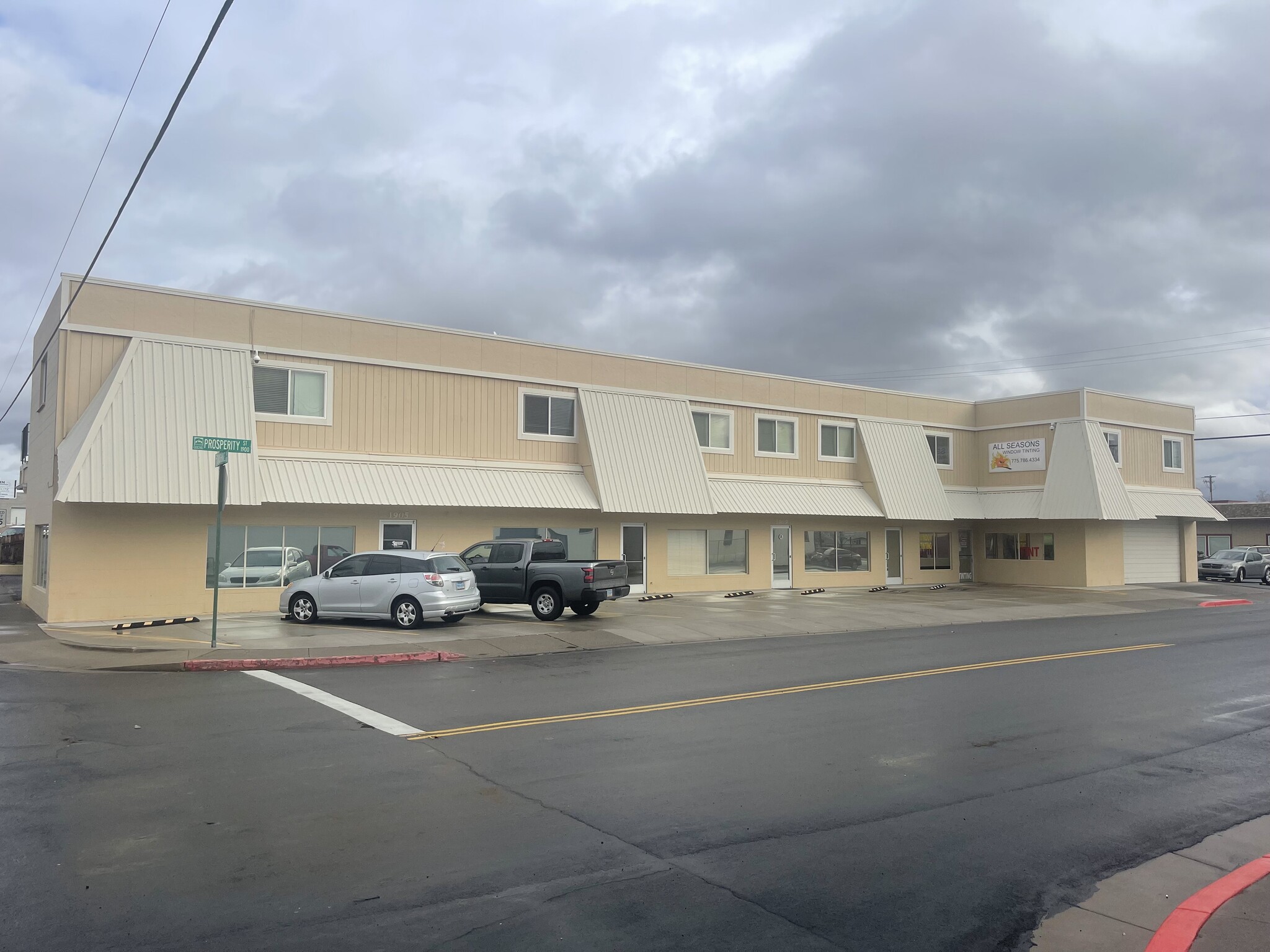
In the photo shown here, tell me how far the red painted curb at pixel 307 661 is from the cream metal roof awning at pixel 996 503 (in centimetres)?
2563

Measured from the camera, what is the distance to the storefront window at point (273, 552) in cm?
2102

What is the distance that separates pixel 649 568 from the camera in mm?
27875

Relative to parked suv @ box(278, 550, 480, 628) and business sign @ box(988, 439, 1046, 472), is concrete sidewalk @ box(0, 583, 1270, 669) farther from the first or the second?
business sign @ box(988, 439, 1046, 472)

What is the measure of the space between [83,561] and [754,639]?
14165mm

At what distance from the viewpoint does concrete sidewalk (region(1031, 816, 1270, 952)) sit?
4773mm

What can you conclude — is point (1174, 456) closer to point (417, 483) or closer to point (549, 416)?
point (549, 416)

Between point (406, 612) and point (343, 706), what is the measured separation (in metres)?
7.88

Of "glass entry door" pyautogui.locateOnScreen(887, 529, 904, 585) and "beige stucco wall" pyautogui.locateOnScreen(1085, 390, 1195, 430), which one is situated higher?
"beige stucco wall" pyautogui.locateOnScreen(1085, 390, 1195, 430)

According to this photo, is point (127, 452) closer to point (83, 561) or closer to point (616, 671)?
point (83, 561)

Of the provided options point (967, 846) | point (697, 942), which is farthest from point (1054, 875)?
point (697, 942)

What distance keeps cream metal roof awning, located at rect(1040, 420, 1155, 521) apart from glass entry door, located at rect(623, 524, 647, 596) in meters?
16.7

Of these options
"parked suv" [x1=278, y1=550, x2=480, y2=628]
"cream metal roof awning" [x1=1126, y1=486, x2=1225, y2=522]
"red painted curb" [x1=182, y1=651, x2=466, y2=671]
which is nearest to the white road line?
"red painted curb" [x1=182, y1=651, x2=466, y2=671]

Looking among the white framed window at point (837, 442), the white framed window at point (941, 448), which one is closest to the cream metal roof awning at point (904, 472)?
the white framed window at point (837, 442)

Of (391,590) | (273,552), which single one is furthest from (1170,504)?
(273,552)
